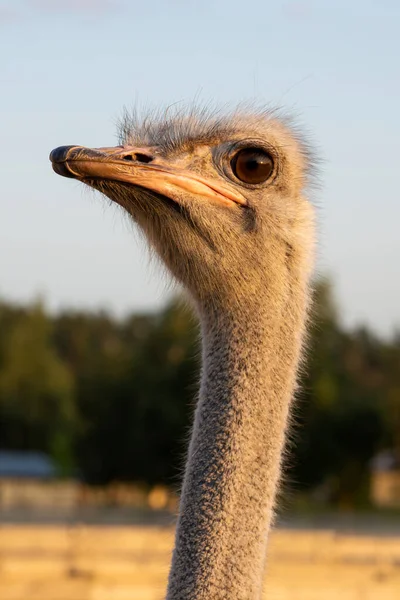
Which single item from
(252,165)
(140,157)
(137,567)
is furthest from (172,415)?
(140,157)

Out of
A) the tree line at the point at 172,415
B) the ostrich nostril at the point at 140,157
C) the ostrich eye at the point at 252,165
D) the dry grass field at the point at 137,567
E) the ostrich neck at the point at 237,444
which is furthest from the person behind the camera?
the tree line at the point at 172,415

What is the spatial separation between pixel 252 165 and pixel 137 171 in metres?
0.35

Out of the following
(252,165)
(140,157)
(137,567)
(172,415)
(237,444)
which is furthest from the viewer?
(172,415)

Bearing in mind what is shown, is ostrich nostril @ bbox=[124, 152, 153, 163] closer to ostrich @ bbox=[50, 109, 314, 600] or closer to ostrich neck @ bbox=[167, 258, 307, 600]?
ostrich @ bbox=[50, 109, 314, 600]

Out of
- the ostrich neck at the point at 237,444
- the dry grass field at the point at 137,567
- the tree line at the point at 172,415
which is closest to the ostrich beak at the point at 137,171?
the ostrich neck at the point at 237,444

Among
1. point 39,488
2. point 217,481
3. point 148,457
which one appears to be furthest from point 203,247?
point 39,488

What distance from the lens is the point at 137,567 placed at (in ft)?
52.6

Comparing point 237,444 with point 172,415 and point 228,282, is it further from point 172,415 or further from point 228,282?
point 172,415

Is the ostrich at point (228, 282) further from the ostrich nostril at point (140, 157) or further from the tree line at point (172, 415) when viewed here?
the tree line at point (172, 415)

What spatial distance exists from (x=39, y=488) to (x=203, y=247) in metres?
54.4

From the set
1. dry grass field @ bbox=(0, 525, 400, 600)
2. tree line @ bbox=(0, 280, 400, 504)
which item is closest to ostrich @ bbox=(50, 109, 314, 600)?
dry grass field @ bbox=(0, 525, 400, 600)

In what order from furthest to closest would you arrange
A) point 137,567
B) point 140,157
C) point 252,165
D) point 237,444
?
point 137,567 → point 252,165 → point 140,157 → point 237,444

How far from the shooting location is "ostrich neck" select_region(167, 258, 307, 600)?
10.5 feet

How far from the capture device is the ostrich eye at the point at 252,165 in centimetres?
357
